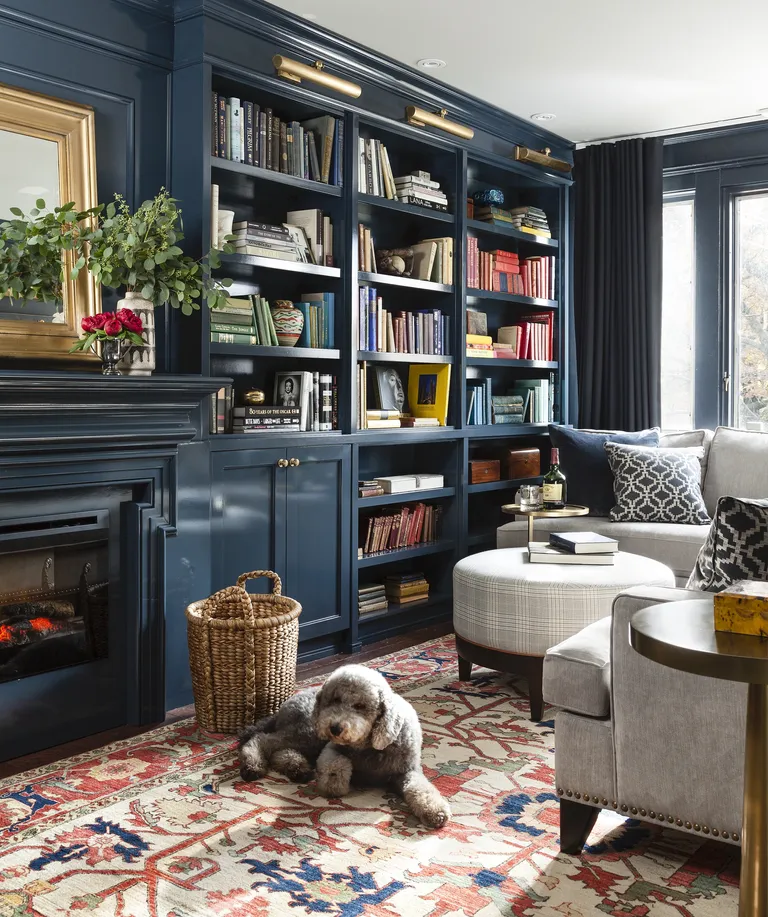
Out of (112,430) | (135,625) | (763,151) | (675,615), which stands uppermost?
(763,151)

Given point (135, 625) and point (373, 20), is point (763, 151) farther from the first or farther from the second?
point (135, 625)

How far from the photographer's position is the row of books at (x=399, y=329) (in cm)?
429

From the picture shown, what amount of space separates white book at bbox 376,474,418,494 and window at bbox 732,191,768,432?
201cm

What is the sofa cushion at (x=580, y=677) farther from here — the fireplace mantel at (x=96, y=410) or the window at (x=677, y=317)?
the window at (x=677, y=317)

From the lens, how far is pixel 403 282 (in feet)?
14.4

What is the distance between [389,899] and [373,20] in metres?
3.23

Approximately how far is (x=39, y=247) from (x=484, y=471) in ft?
9.07

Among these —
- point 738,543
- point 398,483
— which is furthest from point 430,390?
point 738,543

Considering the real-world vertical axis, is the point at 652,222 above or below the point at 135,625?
above

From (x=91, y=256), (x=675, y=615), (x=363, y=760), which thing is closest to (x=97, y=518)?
(x=91, y=256)

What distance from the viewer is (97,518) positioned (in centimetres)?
315

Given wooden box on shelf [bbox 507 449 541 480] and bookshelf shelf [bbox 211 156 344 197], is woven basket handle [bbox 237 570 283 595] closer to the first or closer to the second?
bookshelf shelf [bbox 211 156 344 197]

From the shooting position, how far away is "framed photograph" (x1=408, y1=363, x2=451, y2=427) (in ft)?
15.5

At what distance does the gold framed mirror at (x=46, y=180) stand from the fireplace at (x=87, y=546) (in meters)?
0.37
